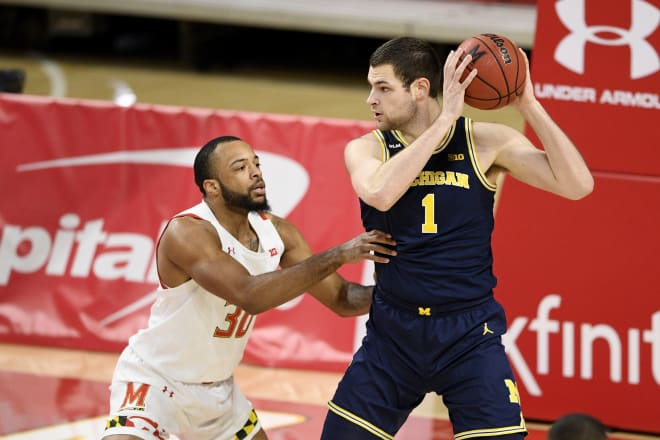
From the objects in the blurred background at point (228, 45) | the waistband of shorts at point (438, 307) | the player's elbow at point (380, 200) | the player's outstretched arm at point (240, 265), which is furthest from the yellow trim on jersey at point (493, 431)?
the blurred background at point (228, 45)

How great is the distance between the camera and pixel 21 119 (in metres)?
8.20

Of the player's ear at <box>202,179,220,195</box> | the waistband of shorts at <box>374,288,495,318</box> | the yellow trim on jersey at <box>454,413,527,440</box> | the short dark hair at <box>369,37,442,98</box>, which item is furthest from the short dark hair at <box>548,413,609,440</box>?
the player's ear at <box>202,179,220,195</box>

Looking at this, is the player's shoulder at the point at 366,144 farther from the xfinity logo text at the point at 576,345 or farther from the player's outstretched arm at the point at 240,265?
the xfinity logo text at the point at 576,345

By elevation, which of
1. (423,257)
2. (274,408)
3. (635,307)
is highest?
(423,257)

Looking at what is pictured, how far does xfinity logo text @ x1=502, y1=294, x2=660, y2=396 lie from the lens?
680 cm

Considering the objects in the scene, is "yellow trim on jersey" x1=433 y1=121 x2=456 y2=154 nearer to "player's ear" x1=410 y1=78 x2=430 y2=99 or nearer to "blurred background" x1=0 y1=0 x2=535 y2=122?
"player's ear" x1=410 y1=78 x2=430 y2=99

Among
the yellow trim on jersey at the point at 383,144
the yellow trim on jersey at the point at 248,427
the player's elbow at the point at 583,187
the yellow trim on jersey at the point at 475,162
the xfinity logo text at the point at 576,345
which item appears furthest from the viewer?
the xfinity logo text at the point at 576,345

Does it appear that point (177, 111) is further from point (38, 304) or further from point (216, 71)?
point (216, 71)

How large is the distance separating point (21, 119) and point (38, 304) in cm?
129

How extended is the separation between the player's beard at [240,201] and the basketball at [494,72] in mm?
1092

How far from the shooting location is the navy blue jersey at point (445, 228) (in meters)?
4.72

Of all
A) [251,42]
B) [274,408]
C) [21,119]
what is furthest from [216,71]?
[274,408]

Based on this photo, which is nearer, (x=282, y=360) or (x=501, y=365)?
(x=501, y=365)

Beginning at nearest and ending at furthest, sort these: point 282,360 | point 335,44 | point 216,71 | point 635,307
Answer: point 635,307
point 282,360
point 216,71
point 335,44
